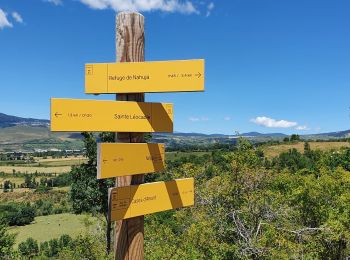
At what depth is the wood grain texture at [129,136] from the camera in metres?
4.83

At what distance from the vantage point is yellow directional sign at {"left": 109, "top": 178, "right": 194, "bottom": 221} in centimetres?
447

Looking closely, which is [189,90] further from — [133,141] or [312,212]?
[312,212]

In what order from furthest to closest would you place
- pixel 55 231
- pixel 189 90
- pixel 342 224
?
pixel 55 231 → pixel 342 224 → pixel 189 90

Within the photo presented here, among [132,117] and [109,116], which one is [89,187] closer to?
[132,117]

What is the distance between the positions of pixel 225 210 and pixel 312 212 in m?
10.5

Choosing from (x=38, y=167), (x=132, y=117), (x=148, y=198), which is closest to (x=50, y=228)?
(x=148, y=198)

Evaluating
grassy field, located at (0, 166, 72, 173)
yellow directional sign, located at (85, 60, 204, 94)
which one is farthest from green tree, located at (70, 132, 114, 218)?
grassy field, located at (0, 166, 72, 173)

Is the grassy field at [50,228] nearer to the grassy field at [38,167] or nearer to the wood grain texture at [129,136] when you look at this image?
the grassy field at [38,167]

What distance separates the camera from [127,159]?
457 cm

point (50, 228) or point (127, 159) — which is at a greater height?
point (127, 159)

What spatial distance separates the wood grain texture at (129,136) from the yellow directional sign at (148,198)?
0.20 metres

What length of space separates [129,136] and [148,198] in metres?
0.88

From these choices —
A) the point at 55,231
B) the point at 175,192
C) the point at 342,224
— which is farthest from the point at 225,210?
the point at 55,231

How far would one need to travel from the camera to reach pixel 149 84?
478 cm
